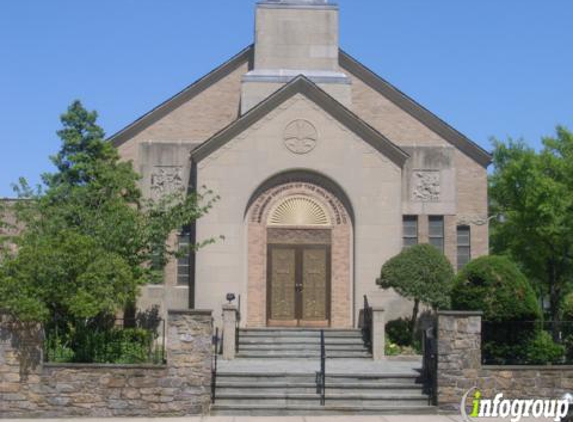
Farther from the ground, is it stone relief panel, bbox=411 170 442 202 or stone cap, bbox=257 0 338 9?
stone cap, bbox=257 0 338 9

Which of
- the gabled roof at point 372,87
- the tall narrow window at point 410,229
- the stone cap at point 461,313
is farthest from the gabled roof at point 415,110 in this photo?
the stone cap at point 461,313

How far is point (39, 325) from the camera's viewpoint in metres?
16.4

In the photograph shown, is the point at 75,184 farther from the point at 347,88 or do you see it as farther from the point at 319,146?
the point at 347,88

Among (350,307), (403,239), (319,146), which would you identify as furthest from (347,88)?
Answer: (350,307)

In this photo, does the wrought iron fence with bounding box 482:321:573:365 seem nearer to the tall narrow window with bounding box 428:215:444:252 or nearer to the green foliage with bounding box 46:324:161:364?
the green foliage with bounding box 46:324:161:364

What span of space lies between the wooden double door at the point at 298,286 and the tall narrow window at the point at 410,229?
3.26 meters

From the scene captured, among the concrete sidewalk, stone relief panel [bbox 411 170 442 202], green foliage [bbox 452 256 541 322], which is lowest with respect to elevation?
the concrete sidewalk

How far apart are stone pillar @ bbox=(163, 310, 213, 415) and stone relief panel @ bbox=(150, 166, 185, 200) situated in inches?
465

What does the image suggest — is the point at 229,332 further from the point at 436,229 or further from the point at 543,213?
the point at 543,213

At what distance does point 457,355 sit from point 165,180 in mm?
14062

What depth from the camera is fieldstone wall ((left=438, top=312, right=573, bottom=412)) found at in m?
16.9

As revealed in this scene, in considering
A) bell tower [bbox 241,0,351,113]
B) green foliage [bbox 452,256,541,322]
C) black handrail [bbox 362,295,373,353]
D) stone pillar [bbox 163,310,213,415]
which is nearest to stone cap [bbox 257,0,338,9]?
bell tower [bbox 241,0,351,113]

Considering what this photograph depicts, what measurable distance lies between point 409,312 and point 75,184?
11.6 metres

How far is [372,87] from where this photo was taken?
1199 inches
